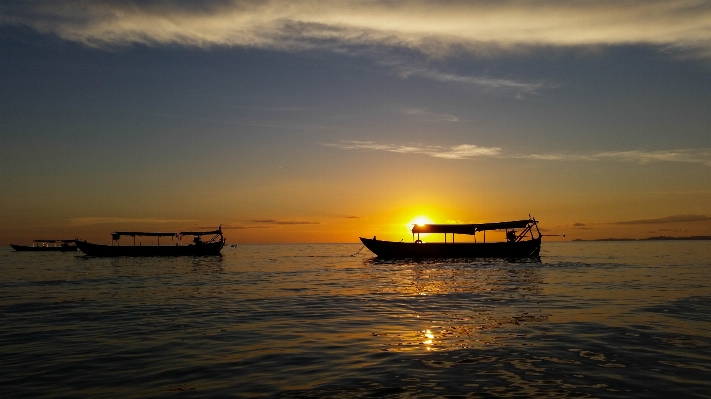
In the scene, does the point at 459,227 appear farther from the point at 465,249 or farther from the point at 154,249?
the point at 154,249

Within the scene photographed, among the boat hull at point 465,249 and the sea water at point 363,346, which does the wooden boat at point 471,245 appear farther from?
the sea water at point 363,346

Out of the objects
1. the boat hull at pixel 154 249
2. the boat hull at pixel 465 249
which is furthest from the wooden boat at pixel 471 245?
the boat hull at pixel 154 249

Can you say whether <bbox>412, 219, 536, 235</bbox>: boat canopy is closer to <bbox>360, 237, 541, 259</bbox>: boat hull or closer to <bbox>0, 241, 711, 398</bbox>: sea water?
<bbox>360, 237, 541, 259</bbox>: boat hull

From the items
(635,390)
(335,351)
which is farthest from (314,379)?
(635,390)

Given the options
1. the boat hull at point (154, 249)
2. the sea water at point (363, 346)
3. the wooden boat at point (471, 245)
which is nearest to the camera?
the sea water at point (363, 346)

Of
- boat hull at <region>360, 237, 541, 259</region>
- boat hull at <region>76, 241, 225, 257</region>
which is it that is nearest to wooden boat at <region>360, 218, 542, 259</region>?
boat hull at <region>360, 237, 541, 259</region>

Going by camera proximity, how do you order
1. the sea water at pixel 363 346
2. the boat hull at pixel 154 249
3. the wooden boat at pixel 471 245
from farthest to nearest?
1. the boat hull at pixel 154 249
2. the wooden boat at pixel 471 245
3. the sea water at pixel 363 346

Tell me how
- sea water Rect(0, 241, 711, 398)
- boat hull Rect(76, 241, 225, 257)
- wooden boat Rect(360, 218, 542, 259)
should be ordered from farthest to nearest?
boat hull Rect(76, 241, 225, 257) → wooden boat Rect(360, 218, 542, 259) → sea water Rect(0, 241, 711, 398)

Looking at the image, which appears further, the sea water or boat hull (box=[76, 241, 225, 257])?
boat hull (box=[76, 241, 225, 257])

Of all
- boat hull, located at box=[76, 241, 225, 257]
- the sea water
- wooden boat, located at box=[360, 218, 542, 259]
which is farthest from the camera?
boat hull, located at box=[76, 241, 225, 257]

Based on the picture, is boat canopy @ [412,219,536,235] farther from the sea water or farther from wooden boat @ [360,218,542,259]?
the sea water

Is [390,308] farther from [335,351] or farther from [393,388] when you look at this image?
[393,388]

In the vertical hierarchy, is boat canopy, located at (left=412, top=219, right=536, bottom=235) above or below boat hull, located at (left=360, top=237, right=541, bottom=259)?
above

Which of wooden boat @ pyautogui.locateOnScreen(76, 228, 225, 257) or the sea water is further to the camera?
wooden boat @ pyautogui.locateOnScreen(76, 228, 225, 257)
